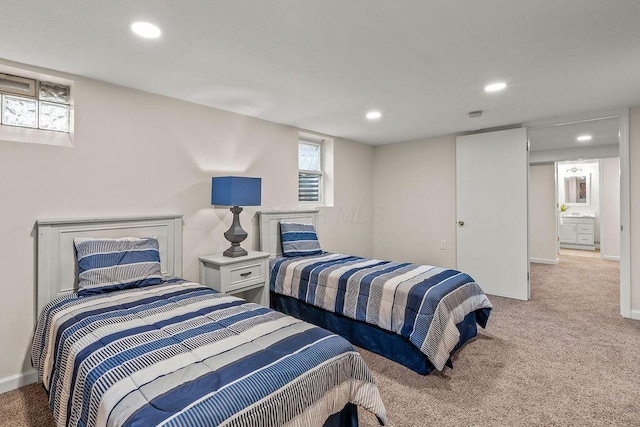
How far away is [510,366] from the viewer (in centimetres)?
239

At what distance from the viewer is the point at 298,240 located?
3676 mm

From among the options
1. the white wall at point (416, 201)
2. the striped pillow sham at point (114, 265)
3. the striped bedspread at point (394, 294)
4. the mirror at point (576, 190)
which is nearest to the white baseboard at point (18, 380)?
the striped pillow sham at point (114, 265)

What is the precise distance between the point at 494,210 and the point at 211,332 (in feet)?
12.7

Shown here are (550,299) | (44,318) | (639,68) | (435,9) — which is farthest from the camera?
(550,299)

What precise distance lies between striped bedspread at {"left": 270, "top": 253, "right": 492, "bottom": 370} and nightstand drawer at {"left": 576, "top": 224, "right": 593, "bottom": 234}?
6.79 metres

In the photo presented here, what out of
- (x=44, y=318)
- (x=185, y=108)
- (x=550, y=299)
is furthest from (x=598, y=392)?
(x=185, y=108)

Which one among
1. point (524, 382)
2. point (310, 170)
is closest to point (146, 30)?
point (310, 170)

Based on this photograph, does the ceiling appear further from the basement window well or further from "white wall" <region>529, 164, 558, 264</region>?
"white wall" <region>529, 164, 558, 264</region>

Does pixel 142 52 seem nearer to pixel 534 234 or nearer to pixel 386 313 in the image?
→ pixel 386 313

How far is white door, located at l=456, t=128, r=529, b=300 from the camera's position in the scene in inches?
155

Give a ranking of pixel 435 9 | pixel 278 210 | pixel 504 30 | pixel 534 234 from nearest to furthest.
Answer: pixel 435 9 < pixel 504 30 < pixel 278 210 < pixel 534 234

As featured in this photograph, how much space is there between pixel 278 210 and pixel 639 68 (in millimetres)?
3340

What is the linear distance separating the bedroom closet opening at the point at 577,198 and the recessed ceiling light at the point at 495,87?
154 centimetres

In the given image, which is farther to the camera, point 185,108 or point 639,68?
point 185,108
